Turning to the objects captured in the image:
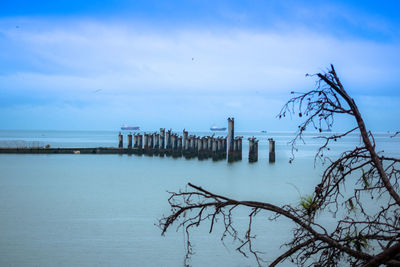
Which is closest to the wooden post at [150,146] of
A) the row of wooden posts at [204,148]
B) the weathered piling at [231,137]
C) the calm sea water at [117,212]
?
the row of wooden posts at [204,148]

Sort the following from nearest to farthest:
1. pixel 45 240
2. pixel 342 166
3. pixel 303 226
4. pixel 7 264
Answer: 1. pixel 303 226
2. pixel 342 166
3. pixel 7 264
4. pixel 45 240

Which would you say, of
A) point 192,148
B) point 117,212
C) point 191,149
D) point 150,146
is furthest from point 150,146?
point 117,212

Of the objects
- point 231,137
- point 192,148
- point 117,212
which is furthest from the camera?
point 192,148

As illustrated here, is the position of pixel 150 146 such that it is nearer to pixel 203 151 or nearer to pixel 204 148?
pixel 203 151

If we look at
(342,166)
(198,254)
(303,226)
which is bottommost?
(198,254)

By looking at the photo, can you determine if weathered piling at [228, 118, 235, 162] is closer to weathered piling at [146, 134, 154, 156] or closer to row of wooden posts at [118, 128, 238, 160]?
row of wooden posts at [118, 128, 238, 160]

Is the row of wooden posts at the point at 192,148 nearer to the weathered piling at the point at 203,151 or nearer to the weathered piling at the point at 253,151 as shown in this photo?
the weathered piling at the point at 203,151

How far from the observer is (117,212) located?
17297 mm

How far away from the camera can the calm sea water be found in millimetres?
11641

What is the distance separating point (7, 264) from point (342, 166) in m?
9.21

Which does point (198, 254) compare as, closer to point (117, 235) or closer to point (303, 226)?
point (117, 235)

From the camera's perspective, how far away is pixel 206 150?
38750mm

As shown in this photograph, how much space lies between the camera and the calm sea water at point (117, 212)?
1164 cm

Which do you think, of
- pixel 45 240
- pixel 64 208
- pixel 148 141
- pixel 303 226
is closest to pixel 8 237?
pixel 45 240
